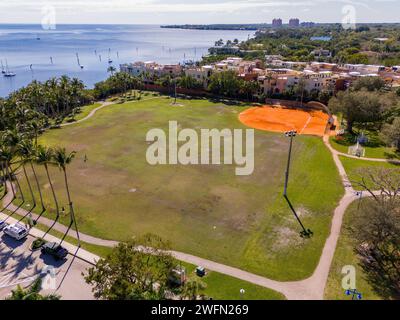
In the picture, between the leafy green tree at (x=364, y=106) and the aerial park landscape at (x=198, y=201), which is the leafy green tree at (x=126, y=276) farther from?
the leafy green tree at (x=364, y=106)

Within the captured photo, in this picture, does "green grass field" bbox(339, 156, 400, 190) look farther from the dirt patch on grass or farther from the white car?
the white car

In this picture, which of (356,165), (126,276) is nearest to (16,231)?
(126,276)

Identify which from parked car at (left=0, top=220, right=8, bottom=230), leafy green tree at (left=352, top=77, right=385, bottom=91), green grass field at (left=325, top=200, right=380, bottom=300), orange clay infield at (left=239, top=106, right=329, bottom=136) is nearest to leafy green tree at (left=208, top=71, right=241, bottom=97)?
orange clay infield at (left=239, top=106, right=329, bottom=136)

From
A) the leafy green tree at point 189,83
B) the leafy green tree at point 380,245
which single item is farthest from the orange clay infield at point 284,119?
the leafy green tree at point 380,245

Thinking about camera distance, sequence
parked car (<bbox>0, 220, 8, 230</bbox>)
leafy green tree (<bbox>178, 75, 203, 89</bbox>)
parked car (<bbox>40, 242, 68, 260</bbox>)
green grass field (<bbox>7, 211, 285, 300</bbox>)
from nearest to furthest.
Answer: green grass field (<bbox>7, 211, 285, 300</bbox>) < parked car (<bbox>40, 242, 68, 260</bbox>) < parked car (<bbox>0, 220, 8, 230</bbox>) < leafy green tree (<bbox>178, 75, 203, 89</bbox>)

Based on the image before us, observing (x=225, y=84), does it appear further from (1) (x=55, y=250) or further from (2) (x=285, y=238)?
(1) (x=55, y=250)
